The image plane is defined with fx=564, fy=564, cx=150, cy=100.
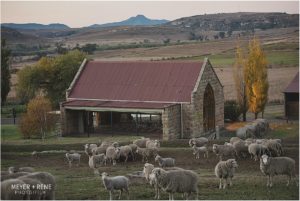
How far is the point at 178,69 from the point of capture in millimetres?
44656

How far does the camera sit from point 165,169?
2191cm

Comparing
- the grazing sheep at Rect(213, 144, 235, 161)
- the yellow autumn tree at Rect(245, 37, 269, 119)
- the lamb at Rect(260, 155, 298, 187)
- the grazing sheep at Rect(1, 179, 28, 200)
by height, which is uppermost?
the yellow autumn tree at Rect(245, 37, 269, 119)

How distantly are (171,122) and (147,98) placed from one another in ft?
10.7

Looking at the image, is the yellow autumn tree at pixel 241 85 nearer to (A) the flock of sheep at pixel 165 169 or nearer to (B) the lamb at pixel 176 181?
(A) the flock of sheep at pixel 165 169

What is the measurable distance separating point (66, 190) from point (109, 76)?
1066 inches

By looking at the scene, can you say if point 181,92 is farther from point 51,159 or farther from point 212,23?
point 212,23

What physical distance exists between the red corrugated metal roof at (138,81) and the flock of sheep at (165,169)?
12.4m

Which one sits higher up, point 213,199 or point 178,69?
point 178,69

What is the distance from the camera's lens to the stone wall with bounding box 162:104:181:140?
134ft

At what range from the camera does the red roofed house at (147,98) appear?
4247 centimetres

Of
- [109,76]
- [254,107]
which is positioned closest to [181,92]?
[109,76]

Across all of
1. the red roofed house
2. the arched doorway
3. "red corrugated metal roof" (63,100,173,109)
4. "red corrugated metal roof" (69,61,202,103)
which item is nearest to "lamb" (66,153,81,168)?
the red roofed house

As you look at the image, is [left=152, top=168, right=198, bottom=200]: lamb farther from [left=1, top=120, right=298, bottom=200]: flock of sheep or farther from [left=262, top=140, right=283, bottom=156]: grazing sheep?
[left=262, top=140, right=283, bottom=156]: grazing sheep

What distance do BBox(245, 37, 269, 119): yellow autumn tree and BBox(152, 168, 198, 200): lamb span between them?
106 feet
